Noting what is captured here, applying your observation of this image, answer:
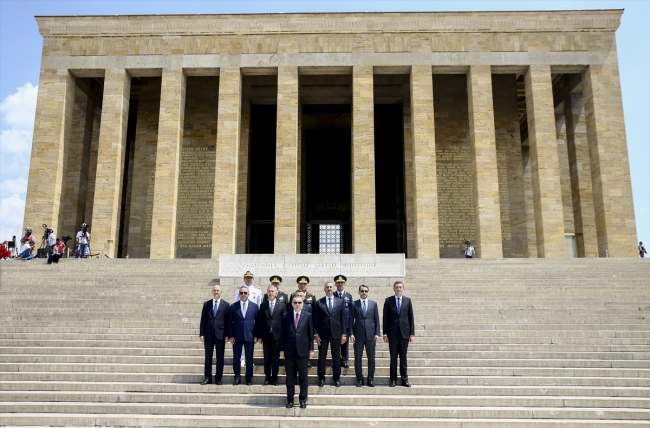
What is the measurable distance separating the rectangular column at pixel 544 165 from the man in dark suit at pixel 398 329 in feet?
50.0

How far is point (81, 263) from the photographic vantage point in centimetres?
1714

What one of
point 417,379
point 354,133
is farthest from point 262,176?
point 417,379

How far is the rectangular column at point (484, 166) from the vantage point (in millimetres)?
22031

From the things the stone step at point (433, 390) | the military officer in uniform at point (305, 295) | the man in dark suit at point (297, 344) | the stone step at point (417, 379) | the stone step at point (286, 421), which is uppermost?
the military officer in uniform at point (305, 295)

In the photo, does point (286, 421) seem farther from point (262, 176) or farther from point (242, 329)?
point (262, 176)

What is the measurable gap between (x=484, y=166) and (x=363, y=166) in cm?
488

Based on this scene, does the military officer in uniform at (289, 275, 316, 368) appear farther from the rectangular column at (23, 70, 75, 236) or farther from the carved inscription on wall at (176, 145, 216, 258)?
the rectangular column at (23, 70, 75, 236)

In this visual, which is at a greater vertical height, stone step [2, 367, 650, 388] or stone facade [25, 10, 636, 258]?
stone facade [25, 10, 636, 258]

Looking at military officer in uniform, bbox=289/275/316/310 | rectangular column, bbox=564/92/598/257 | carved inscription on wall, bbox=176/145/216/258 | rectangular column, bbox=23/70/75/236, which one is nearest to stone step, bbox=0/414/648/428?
military officer in uniform, bbox=289/275/316/310

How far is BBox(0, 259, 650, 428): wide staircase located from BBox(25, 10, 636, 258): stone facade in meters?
7.42

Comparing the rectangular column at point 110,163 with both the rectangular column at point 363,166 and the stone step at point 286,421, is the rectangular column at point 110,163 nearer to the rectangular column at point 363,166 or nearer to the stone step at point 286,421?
the rectangular column at point 363,166

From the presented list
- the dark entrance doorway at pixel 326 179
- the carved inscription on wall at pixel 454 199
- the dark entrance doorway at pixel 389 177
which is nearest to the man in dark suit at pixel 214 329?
the carved inscription on wall at pixel 454 199

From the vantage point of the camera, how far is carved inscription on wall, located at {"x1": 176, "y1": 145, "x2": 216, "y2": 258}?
2506 centimetres

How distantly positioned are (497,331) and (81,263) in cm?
1253
